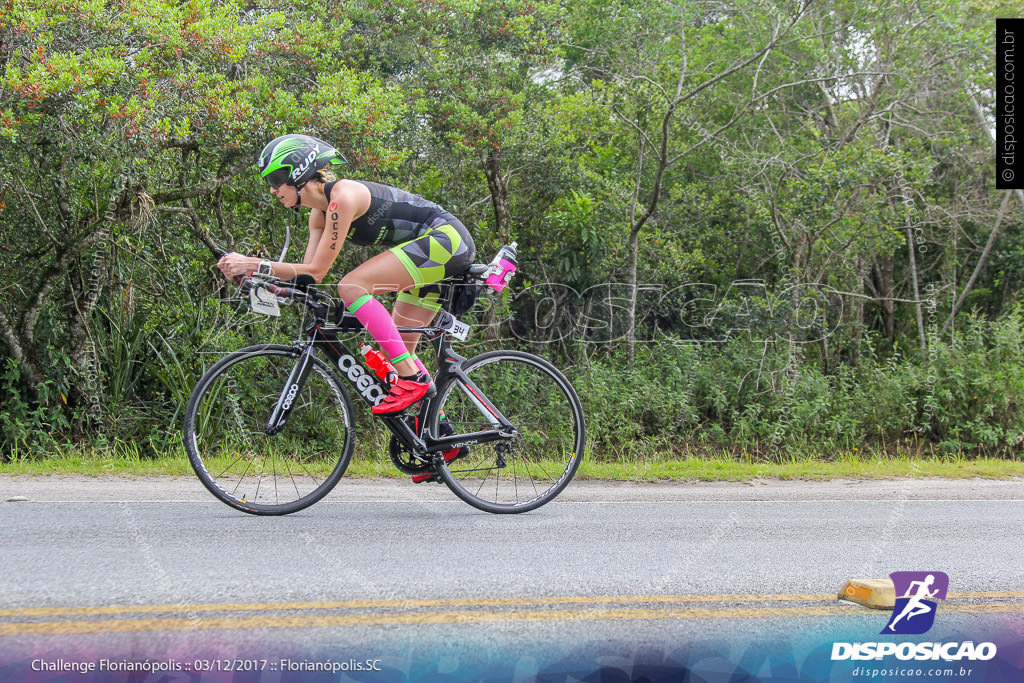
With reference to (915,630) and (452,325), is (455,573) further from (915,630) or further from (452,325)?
(915,630)

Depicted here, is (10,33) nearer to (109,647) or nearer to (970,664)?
(109,647)

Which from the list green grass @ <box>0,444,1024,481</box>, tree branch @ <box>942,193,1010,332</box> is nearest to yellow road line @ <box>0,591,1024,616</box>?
green grass @ <box>0,444,1024,481</box>

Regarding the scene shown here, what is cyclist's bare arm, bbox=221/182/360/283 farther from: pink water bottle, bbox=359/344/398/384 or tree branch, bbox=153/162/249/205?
tree branch, bbox=153/162/249/205

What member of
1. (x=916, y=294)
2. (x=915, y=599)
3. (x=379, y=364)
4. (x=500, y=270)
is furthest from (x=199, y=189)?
(x=916, y=294)

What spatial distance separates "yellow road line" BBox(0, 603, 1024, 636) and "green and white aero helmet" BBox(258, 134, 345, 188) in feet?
8.20

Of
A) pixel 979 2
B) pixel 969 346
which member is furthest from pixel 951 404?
pixel 979 2

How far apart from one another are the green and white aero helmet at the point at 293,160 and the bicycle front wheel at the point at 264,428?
1030 mm

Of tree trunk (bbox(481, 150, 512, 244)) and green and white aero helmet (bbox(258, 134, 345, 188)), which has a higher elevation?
tree trunk (bbox(481, 150, 512, 244))

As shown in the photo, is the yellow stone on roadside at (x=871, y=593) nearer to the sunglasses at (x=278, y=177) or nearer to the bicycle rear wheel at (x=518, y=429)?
the bicycle rear wheel at (x=518, y=429)

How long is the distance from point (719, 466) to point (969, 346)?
5.77 metres

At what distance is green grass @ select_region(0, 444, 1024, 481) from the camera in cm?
675

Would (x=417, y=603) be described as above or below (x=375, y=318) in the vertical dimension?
below

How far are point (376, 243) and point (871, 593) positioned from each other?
3.35 m

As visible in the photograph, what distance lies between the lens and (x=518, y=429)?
5.60 metres
